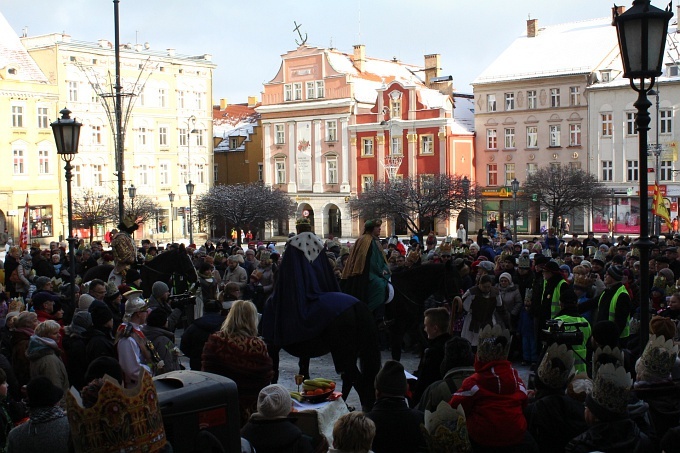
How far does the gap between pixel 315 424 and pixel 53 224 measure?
51952 millimetres

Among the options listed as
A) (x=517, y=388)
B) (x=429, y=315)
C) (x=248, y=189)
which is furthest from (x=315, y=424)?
(x=248, y=189)

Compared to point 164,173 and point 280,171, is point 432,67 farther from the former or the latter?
point 164,173

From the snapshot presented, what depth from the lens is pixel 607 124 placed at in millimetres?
52375

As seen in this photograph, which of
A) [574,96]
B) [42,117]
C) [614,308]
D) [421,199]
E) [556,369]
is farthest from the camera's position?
[42,117]

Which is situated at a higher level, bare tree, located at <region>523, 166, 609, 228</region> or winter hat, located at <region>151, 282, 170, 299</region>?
bare tree, located at <region>523, 166, 609, 228</region>

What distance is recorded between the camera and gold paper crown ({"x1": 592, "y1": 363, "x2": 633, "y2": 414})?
547cm

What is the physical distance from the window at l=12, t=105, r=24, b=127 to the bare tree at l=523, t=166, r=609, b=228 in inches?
1247

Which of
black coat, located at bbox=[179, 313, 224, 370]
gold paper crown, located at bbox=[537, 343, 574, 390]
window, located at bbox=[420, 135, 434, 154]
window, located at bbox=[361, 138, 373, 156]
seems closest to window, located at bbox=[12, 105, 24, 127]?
window, located at bbox=[361, 138, 373, 156]

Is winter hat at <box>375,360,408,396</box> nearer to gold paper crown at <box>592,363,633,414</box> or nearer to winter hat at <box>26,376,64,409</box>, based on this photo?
gold paper crown at <box>592,363,633,414</box>

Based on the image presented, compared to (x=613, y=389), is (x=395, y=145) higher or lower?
higher

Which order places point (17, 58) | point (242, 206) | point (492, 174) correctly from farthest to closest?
point (492, 174) → point (17, 58) → point (242, 206)

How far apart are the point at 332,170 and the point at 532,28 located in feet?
56.3

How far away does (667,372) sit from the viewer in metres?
6.65

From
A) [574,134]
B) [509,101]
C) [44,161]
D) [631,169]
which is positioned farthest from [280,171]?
[631,169]
